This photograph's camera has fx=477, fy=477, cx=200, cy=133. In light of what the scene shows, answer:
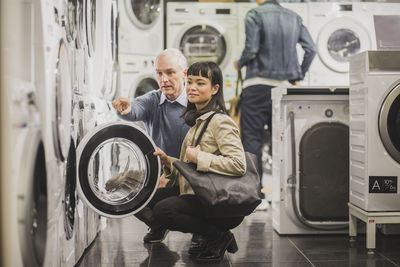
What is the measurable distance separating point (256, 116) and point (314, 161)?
111 centimetres

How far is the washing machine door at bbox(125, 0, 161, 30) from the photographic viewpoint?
15.0 feet

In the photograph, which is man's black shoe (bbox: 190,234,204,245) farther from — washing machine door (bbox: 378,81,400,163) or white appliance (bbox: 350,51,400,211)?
washing machine door (bbox: 378,81,400,163)

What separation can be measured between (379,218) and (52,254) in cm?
180

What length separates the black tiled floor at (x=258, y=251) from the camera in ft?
8.20

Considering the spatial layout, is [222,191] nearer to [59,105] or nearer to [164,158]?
[164,158]

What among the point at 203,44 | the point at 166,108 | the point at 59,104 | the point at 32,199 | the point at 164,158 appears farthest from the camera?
the point at 203,44

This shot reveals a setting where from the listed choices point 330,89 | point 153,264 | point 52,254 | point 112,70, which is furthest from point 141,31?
point 52,254

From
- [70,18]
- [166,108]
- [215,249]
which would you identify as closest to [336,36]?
[166,108]

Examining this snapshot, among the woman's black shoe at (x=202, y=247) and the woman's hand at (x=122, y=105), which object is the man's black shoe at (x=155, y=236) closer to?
the woman's black shoe at (x=202, y=247)

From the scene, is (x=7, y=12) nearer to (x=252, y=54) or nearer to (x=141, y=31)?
(x=252, y=54)

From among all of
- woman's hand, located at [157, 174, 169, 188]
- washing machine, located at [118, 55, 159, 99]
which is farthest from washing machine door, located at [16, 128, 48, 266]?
washing machine, located at [118, 55, 159, 99]

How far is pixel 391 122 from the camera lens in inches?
107

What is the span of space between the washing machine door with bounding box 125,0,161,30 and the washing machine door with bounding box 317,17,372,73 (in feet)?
Answer: 5.38

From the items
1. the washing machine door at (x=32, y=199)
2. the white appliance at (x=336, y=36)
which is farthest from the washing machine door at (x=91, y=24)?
the white appliance at (x=336, y=36)
